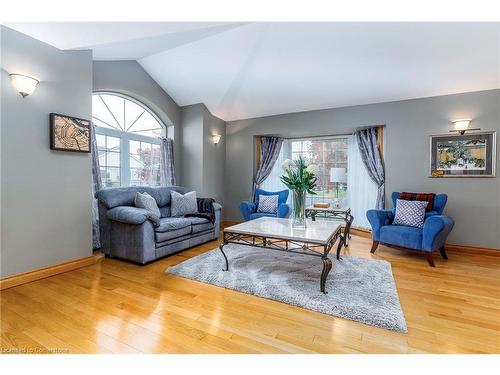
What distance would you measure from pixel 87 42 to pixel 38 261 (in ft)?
7.75

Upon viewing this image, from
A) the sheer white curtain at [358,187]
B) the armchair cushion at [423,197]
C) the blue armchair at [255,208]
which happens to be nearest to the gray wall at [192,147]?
the blue armchair at [255,208]

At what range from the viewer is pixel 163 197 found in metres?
3.91

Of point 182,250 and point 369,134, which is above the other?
point 369,134

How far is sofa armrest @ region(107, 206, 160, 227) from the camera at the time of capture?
2.81 metres

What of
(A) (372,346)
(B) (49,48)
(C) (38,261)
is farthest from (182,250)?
(B) (49,48)

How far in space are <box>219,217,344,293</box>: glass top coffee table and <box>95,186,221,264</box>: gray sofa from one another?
0.91 m

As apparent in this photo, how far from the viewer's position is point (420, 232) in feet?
9.84

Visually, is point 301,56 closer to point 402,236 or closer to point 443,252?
point 402,236

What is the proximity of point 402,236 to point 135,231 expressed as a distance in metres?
3.39

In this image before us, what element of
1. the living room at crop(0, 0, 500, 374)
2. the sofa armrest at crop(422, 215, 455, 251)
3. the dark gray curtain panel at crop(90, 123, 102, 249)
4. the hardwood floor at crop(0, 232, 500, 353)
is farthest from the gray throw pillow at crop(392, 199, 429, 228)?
the dark gray curtain panel at crop(90, 123, 102, 249)

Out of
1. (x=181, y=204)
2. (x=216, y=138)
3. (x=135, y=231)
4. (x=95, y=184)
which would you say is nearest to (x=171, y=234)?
(x=135, y=231)

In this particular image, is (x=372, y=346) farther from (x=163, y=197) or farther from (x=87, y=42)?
(x=87, y=42)

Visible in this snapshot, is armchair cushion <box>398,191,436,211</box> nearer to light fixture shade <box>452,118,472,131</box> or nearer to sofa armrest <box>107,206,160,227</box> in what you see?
light fixture shade <box>452,118,472,131</box>

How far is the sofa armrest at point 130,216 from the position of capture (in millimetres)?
2809
